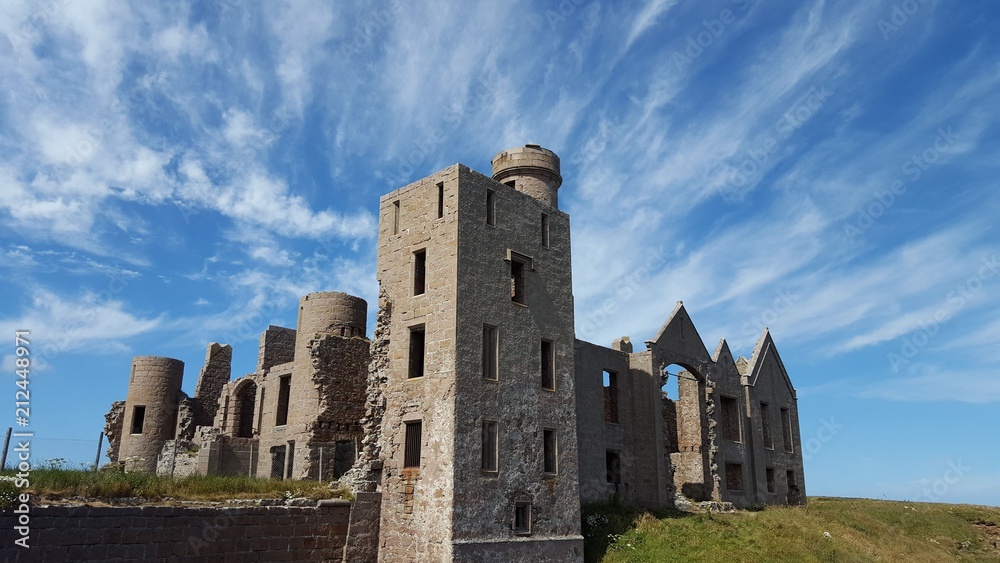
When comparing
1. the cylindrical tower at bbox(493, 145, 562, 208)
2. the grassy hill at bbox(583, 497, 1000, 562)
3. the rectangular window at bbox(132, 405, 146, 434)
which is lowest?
the grassy hill at bbox(583, 497, 1000, 562)

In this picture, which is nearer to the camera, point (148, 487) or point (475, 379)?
point (148, 487)

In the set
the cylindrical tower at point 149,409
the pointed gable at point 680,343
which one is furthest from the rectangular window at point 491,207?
the cylindrical tower at point 149,409

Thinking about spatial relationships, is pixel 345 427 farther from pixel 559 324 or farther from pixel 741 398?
pixel 741 398

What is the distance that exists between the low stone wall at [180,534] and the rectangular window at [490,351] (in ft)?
16.6

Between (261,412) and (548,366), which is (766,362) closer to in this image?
(548,366)

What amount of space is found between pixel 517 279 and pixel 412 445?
590 cm

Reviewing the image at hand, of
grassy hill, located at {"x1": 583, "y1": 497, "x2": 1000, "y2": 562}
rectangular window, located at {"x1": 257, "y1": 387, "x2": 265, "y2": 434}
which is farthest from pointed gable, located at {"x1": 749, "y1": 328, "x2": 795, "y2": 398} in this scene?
rectangular window, located at {"x1": 257, "y1": 387, "x2": 265, "y2": 434}

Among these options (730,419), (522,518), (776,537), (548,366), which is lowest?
(776,537)

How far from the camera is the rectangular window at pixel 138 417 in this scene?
3294 cm

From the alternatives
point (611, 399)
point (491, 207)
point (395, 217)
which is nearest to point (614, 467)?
point (611, 399)

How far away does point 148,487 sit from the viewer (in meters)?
16.3

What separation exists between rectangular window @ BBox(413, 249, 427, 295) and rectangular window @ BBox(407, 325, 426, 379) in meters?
1.10

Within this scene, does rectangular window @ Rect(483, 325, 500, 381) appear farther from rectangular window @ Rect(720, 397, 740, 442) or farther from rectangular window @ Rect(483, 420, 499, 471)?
rectangular window @ Rect(720, 397, 740, 442)

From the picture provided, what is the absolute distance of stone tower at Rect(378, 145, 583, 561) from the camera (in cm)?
1875
